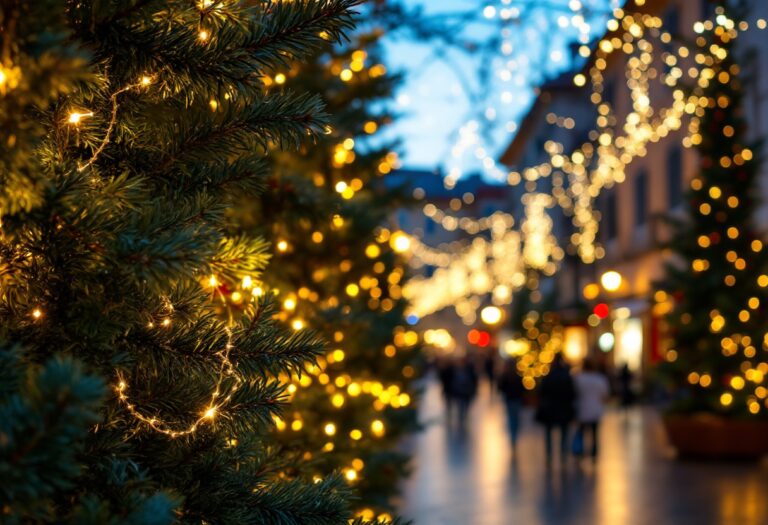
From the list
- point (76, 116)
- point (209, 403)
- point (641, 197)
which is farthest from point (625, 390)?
point (76, 116)

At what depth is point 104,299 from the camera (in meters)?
2.76

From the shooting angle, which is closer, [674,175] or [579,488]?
[579,488]

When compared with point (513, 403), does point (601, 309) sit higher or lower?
higher

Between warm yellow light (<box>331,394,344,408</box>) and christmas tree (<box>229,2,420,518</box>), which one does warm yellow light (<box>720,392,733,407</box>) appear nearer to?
christmas tree (<box>229,2,420,518</box>)

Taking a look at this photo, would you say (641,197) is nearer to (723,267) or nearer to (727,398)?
(723,267)

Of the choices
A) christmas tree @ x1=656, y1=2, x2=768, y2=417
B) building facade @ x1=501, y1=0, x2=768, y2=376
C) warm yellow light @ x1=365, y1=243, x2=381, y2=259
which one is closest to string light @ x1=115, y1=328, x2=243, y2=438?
warm yellow light @ x1=365, y1=243, x2=381, y2=259

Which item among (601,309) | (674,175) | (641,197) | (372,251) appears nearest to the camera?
(372,251)

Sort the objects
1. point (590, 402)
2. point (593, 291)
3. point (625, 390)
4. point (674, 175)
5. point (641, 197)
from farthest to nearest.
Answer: point (641, 197)
point (593, 291)
point (674, 175)
point (625, 390)
point (590, 402)

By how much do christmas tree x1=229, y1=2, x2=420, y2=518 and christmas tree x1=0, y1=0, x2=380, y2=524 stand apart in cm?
109

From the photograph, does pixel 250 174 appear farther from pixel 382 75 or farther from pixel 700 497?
pixel 700 497

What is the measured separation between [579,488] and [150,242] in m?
13.1

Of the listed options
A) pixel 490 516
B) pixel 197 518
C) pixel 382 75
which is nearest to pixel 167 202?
pixel 197 518

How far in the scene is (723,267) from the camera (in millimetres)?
19125

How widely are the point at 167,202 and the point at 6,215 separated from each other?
51cm
